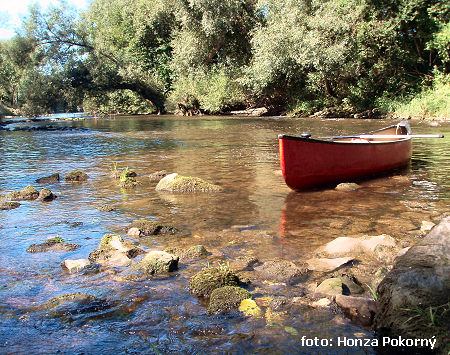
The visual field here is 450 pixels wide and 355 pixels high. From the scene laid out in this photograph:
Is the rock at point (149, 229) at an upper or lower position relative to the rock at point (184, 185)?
lower

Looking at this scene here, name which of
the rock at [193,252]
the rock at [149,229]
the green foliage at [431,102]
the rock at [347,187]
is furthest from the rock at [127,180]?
the green foliage at [431,102]

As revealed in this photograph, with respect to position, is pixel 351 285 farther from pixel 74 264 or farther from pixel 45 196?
pixel 45 196

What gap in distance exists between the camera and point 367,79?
1054 inches

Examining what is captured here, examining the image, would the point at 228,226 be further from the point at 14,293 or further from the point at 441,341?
the point at 441,341

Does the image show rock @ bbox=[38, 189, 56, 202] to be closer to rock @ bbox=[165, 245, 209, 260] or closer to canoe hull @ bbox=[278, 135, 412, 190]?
rock @ bbox=[165, 245, 209, 260]

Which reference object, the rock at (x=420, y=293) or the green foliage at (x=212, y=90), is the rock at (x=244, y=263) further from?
the green foliage at (x=212, y=90)

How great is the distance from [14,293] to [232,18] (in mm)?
28280

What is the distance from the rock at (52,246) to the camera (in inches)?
213

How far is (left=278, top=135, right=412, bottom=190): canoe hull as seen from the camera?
26.5 ft

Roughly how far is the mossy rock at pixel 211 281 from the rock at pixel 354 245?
1.38 m

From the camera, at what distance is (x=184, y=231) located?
6191mm

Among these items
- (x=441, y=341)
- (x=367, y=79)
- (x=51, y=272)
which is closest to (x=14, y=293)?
(x=51, y=272)

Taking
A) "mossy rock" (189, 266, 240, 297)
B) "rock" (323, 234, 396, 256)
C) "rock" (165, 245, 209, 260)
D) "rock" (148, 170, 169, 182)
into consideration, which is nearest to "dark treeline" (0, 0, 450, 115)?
A: "rock" (148, 170, 169, 182)

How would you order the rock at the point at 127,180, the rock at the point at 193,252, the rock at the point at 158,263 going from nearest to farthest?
the rock at the point at 158,263 → the rock at the point at 193,252 → the rock at the point at 127,180
